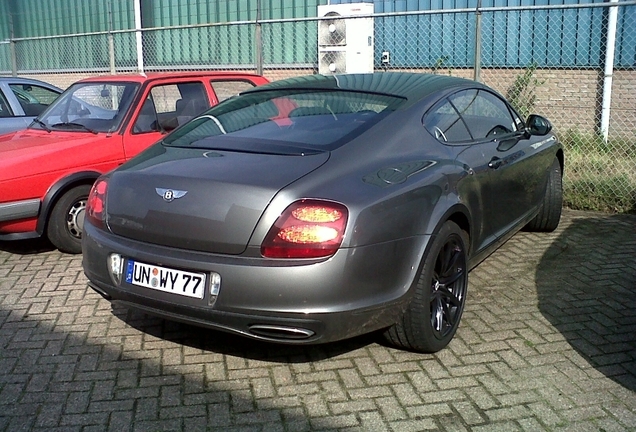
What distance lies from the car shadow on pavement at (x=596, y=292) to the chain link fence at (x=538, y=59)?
130cm

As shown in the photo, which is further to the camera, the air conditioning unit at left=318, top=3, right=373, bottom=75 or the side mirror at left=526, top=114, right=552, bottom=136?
the air conditioning unit at left=318, top=3, right=373, bottom=75

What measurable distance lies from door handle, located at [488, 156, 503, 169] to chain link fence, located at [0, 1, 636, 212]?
11.1 feet

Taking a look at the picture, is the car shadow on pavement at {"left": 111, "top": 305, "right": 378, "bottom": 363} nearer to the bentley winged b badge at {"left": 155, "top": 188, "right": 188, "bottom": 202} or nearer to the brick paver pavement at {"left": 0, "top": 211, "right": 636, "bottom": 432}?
the brick paver pavement at {"left": 0, "top": 211, "right": 636, "bottom": 432}

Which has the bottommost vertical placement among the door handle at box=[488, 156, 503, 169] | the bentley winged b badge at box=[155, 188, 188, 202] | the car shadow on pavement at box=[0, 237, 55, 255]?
the car shadow on pavement at box=[0, 237, 55, 255]

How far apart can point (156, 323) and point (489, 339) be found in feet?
6.74

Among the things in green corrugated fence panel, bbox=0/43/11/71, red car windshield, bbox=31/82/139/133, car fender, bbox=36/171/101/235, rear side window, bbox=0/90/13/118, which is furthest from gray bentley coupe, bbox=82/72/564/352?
green corrugated fence panel, bbox=0/43/11/71

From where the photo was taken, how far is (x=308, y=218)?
3.24m

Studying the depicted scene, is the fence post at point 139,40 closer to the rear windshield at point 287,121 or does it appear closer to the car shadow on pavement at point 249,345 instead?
the rear windshield at point 287,121

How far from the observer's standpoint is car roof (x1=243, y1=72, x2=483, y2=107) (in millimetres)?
4391

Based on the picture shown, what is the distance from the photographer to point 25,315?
4.60 meters

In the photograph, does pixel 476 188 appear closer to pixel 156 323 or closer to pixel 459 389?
pixel 459 389

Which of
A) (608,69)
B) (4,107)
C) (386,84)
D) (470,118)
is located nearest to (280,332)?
(386,84)

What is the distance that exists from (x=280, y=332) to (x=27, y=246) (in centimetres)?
390

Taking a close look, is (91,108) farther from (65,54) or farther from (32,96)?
(65,54)
